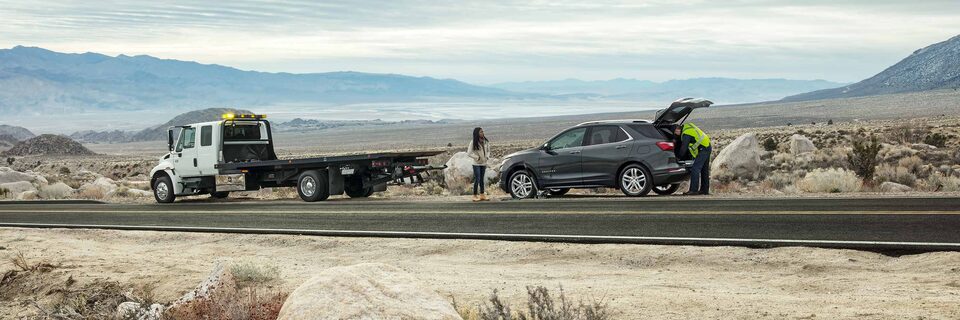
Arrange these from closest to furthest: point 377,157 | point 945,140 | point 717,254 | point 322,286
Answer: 1. point 322,286
2. point 717,254
3. point 377,157
4. point 945,140

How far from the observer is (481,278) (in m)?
11.6

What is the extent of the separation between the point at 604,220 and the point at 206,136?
13123 millimetres

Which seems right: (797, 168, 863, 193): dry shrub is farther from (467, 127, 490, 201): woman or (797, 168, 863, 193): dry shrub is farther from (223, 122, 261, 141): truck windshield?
(223, 122, 261, 141): truck windshield

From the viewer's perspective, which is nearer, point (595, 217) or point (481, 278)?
point (481, 278)

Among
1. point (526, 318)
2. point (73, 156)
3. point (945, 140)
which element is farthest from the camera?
point (73, 156)

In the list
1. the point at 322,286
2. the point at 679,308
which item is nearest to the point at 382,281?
the point at 322,286

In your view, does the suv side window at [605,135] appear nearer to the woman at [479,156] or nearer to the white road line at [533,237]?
the woman at [479,156]

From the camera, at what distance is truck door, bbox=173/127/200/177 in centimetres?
2602

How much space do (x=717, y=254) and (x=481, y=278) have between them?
309cm

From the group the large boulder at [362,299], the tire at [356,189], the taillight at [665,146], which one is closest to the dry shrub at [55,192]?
the tire at [356,189]

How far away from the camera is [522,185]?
864 inches

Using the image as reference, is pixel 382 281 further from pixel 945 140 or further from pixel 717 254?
pixel 945 140

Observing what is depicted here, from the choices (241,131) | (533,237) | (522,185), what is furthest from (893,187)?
(241,131)

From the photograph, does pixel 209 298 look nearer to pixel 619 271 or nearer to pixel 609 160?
pixel 619 271
